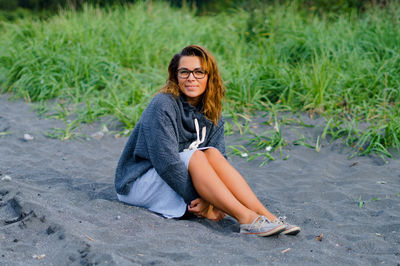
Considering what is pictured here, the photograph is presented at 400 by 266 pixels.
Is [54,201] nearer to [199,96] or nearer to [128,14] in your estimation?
[199,96]

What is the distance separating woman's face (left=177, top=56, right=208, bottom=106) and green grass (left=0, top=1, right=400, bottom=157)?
1.80 m

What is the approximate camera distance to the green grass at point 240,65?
205 inches

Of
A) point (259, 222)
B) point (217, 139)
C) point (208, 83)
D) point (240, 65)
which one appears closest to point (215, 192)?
point (259, 222)

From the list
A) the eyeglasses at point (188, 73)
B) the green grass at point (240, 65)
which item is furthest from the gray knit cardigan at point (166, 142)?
the green grass at point (240, 65)

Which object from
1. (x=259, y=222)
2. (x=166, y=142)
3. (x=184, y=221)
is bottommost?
(x=184, y=221)

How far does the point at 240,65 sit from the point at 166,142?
11.3ft

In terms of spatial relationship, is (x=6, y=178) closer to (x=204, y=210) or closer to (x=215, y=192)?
(x=204, y=210)

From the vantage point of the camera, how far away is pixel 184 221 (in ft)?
9.66

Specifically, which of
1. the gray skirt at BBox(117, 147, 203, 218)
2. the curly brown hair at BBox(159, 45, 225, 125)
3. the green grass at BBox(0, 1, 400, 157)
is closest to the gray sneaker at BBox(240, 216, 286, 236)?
the gray skirt at BBox(117, 147, 203, 218)

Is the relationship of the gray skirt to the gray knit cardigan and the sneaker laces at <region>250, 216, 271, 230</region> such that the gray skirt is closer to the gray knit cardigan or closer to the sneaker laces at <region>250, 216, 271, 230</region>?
the gray knit cardigan

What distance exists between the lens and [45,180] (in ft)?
12.2

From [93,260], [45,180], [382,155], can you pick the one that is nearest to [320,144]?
[382,155]

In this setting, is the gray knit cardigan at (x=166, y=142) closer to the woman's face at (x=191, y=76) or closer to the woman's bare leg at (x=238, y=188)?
the woman's face at (x=191, y=76)

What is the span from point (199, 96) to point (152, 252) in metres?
1.19
